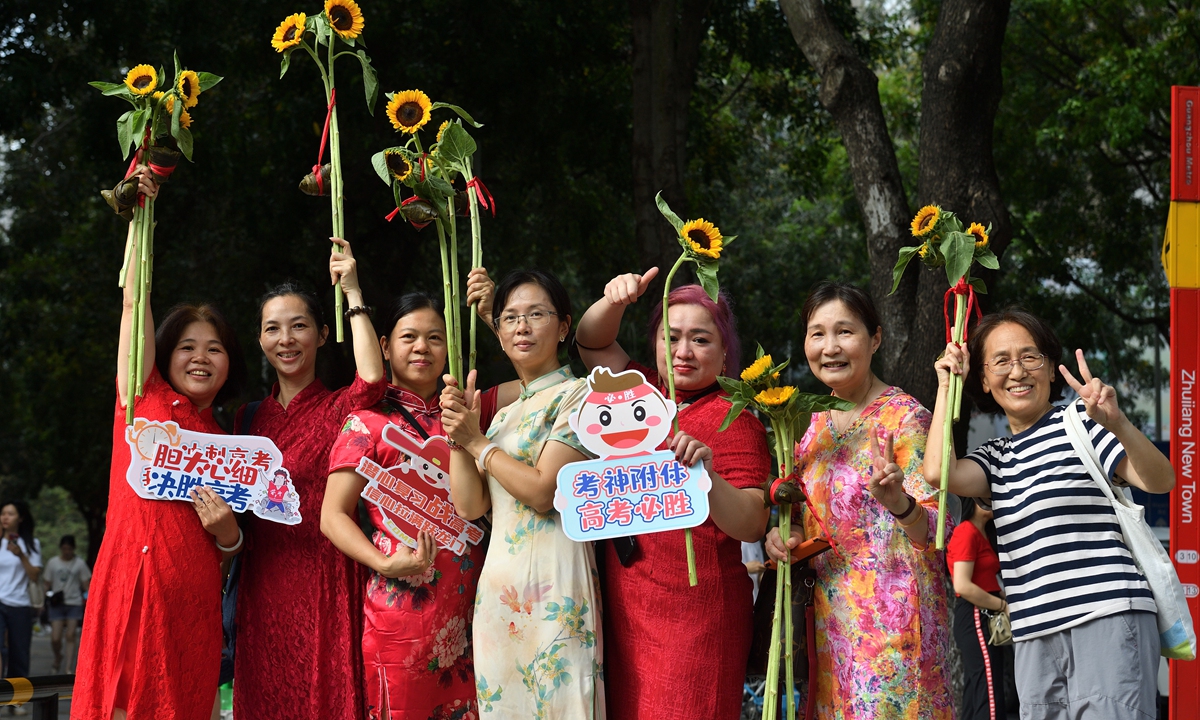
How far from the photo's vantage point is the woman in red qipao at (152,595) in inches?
123

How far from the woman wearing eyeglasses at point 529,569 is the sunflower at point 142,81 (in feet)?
4.07

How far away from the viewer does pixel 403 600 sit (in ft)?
10.3

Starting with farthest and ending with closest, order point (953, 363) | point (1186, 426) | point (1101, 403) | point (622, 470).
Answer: point (1186, 426)
point (953, 363)
point (622, 470)
point (1101, 403)

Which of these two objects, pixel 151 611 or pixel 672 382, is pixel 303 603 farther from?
pixel 672 382

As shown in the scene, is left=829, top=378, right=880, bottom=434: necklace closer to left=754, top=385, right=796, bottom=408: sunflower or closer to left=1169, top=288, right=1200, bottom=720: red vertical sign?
left=754, top=385, right=796, bottom=408: sunflower

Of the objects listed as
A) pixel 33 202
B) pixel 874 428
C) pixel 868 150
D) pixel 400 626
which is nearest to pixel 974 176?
pixel 868 150

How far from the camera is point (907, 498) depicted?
9.42 feet

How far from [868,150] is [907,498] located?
291 centimetres

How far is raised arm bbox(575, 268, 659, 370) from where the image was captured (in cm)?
312

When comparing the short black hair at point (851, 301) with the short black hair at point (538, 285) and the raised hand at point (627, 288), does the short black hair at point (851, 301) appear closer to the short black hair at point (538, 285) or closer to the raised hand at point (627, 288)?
the raised hand at point (627, 288)

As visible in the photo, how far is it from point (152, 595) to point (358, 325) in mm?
953

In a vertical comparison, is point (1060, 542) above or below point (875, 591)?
above

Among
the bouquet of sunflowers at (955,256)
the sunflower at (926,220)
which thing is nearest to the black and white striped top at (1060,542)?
the bouquet of sunflowers at (955,256)

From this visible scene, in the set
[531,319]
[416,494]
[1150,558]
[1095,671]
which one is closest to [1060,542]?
[1150,558]
